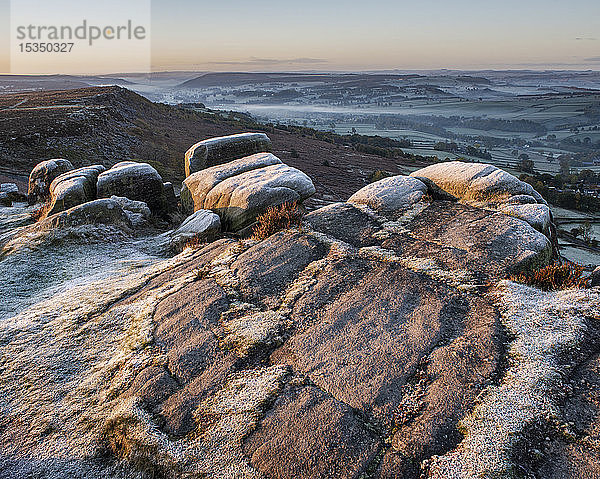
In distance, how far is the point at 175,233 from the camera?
1795 cm

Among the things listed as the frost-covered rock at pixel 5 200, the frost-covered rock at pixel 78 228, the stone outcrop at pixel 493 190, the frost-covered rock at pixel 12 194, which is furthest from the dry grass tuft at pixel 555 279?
the frost-covered rock at pixel 12 194

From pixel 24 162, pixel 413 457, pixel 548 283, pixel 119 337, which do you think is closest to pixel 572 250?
pixel 548 283

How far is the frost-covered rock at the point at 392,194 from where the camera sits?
15023 mm

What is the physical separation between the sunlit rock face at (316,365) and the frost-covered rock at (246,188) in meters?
3.62

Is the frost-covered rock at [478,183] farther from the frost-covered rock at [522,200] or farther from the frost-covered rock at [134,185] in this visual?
the frost-covered rock at [134,185]

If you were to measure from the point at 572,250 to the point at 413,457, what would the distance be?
25.1 metres

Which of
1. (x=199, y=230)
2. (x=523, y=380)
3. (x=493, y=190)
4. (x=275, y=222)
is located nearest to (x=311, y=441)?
(x=523, y=380)

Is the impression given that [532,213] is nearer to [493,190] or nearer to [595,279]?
[493,190]

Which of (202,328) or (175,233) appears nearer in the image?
(202,328)

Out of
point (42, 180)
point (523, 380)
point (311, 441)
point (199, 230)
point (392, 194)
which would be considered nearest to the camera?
point (311, 441)

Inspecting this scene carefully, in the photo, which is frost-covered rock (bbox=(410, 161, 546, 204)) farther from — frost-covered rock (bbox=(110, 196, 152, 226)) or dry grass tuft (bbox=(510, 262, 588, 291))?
frost-covered rock (bbox=(110, 196, 152, 226))

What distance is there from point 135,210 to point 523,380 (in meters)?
19.7

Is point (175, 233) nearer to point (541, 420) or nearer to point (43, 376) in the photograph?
point (43, 376)

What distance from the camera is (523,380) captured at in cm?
662
